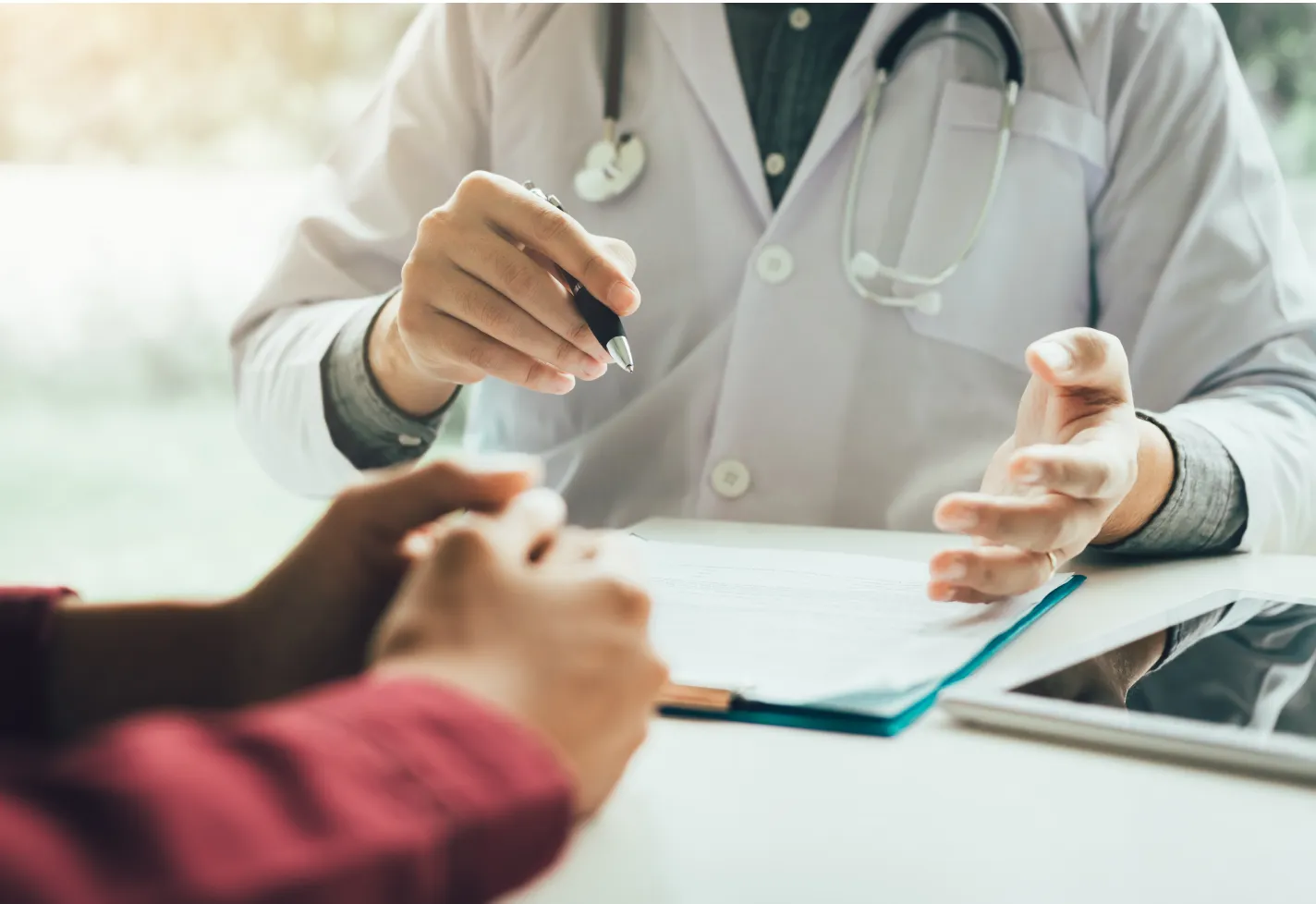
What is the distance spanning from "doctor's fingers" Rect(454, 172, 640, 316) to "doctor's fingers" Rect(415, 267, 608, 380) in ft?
0.14

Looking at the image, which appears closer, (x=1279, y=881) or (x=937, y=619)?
(x=1279, y=881)

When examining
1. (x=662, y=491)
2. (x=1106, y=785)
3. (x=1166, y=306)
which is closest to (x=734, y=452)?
(x=662, y=491)

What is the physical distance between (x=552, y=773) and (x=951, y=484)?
76cm

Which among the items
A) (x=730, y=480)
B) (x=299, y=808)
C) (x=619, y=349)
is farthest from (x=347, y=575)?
(x=730, y=480)

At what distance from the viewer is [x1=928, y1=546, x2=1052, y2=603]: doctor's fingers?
63 centimetres

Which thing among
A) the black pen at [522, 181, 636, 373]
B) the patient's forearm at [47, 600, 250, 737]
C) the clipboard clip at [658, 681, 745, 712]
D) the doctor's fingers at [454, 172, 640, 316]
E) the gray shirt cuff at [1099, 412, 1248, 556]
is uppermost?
the doctor's fingers at [454, 172, 640, 316]

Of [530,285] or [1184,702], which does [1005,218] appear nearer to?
[530,285]

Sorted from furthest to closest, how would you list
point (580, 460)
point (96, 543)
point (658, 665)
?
point (96, 543) < point (580, 460) < point (658, 665)

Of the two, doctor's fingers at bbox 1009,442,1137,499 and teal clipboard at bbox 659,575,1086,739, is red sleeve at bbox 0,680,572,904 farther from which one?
doctor's fingers at bbox 1009,442,1137,499

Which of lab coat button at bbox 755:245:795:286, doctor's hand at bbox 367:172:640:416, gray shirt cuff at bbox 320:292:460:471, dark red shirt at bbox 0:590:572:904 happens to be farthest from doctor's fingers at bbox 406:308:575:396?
dark red shirt at bbox 0:590:572:904

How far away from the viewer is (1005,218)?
3.26 ft

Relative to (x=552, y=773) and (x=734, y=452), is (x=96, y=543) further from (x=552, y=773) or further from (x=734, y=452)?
(x=552, y=773)

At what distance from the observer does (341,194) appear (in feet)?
3.70

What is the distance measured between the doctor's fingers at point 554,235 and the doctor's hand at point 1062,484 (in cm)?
24
